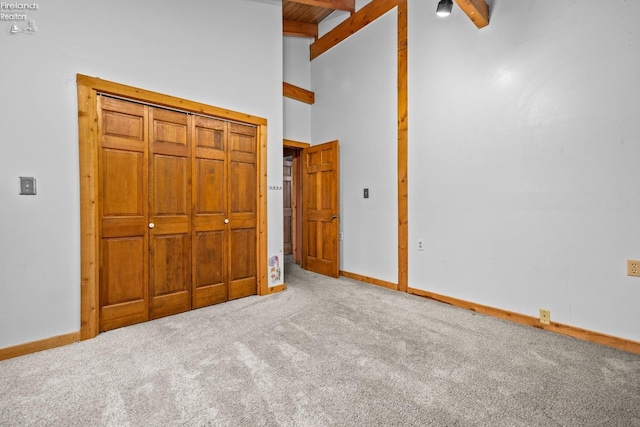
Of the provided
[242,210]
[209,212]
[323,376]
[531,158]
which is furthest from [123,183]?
[531,158]

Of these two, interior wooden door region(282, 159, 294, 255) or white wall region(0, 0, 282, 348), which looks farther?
interior wooden door region(282, 159, 294, 255)

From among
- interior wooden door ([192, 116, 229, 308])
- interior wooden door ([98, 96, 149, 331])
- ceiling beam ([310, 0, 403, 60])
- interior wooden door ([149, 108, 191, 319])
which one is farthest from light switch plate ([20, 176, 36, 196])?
ceiling beam ([310, 0, 403, 60])

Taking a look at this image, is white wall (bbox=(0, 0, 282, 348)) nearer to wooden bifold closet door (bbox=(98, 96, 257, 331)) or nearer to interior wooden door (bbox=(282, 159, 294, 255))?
wooden bifold closet door (bbox=(98, 96, 257, 331))

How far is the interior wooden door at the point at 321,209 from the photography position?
4.38 m

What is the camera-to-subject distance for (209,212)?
314 centimetres

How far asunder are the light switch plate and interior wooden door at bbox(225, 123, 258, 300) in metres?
1.53

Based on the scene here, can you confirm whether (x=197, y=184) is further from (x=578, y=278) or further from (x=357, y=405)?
(x=578, y=278)

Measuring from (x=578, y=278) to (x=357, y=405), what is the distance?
2152 mm

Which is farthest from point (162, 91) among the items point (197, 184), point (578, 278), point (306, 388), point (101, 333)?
point (578, 278)

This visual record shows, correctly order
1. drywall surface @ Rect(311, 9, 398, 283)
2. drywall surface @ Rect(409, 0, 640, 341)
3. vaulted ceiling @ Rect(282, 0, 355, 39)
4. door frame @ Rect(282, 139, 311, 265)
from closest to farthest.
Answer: drywall surface @ Rect(409, 0, 640, 341), drywall surface @ Rect(311, 9, 398, 283), vaulted ceiling @ Rect(282, 0, 355, 39), door frame @ Rect(282, 139, 311, 265)

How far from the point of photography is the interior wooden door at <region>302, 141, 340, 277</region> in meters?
4.38

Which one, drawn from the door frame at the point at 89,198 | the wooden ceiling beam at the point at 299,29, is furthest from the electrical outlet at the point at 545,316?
the wooden ceiling beam at the point at 299,29

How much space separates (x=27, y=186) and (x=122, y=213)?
24.5 inches

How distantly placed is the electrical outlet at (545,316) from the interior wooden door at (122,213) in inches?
139
